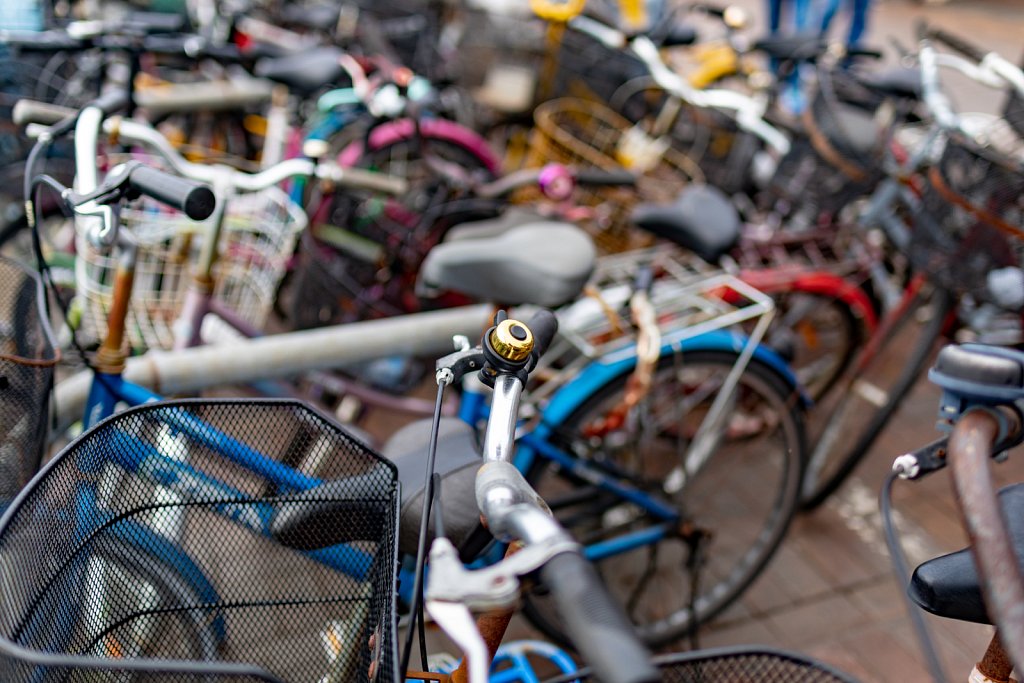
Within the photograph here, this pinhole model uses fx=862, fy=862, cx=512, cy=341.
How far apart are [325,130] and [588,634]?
3315mm

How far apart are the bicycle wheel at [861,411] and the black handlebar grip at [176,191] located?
7.06 ft

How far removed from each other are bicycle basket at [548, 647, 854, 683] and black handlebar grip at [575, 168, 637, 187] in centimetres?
173

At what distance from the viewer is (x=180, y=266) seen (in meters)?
2.53

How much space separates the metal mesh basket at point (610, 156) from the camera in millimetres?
3445

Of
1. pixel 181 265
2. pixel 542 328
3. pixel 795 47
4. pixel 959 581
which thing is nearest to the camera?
pixel 959 581

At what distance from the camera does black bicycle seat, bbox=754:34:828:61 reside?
3973mm

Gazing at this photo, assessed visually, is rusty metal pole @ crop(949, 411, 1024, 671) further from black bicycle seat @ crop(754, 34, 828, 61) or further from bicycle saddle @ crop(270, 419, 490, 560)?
black bicycle seat @ crop(754, 34, 828, 61)

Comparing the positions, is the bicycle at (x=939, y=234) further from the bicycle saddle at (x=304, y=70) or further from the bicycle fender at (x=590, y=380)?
the bicycle saddle at (x=304, y=70)

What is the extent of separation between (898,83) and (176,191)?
3017 mm

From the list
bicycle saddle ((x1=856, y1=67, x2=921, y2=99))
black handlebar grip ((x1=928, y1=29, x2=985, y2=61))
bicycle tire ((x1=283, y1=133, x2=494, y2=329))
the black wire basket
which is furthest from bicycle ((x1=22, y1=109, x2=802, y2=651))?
black handlebar grip ((x1=928, y1=29, x2=985, y2=61))

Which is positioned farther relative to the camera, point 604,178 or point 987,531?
Result: point 604,178

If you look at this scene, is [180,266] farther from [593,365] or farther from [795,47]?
[795,47]

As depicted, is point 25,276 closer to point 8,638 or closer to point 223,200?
point 223,200

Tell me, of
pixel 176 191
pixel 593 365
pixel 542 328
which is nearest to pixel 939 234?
pixel 593 365
